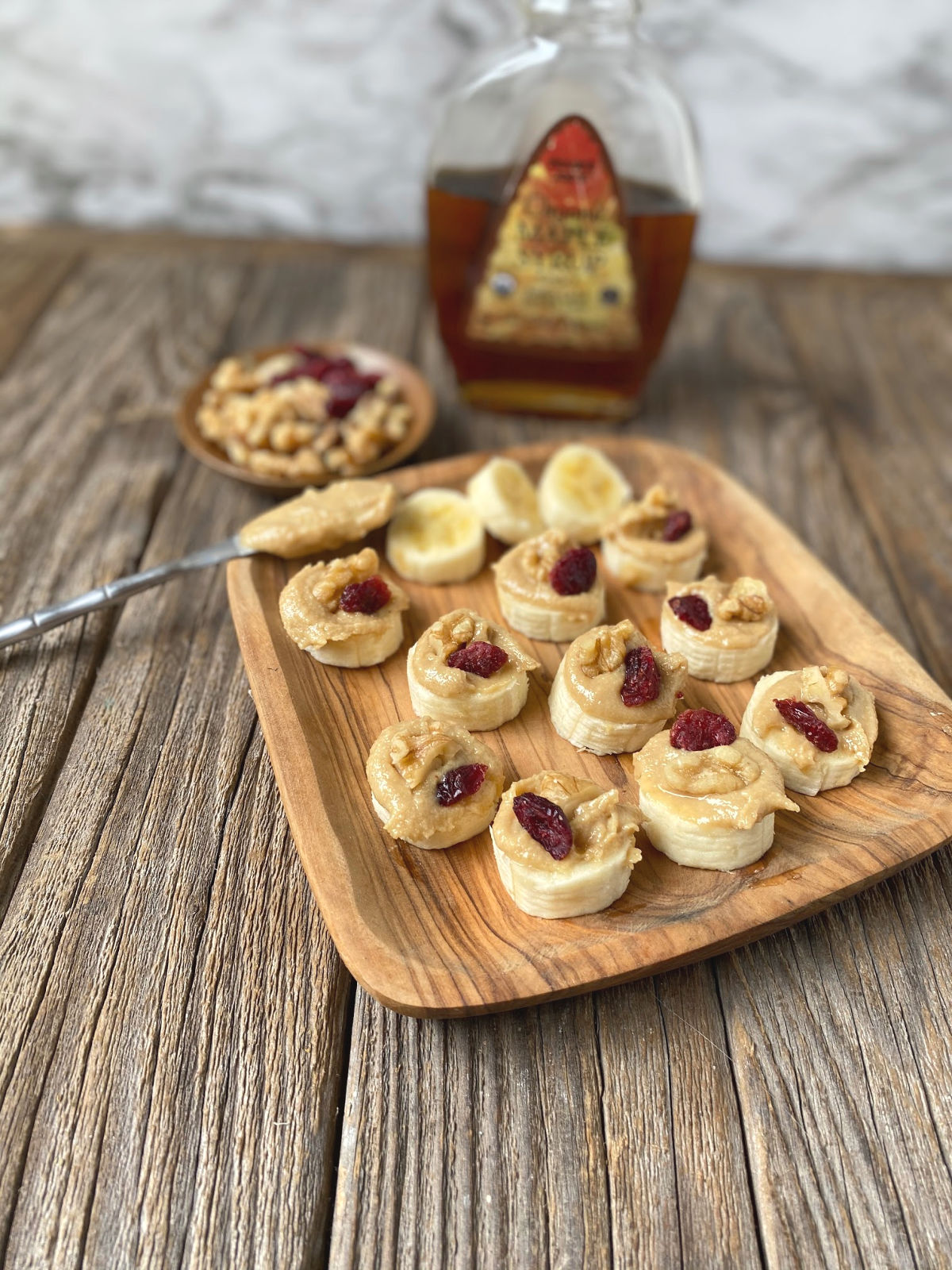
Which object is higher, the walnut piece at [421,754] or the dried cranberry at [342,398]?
the dried cranberry at [342,398]

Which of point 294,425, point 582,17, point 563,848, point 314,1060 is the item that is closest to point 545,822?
point 563,848

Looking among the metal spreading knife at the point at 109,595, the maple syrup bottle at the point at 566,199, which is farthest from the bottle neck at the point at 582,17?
the metal spreading knife at the point at 109,595

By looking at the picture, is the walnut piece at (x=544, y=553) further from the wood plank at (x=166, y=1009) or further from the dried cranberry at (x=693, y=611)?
the wood plank at (x=166, y=1009)

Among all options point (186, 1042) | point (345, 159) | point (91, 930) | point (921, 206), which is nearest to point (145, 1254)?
point (186, 1042)

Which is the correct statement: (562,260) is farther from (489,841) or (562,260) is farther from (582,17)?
(489,841)

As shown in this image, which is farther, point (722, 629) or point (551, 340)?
point (551, 340)

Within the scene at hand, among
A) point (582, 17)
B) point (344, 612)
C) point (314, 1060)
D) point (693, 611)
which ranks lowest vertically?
point (314, 1060)

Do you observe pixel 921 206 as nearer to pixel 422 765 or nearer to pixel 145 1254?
pixel 422 765
